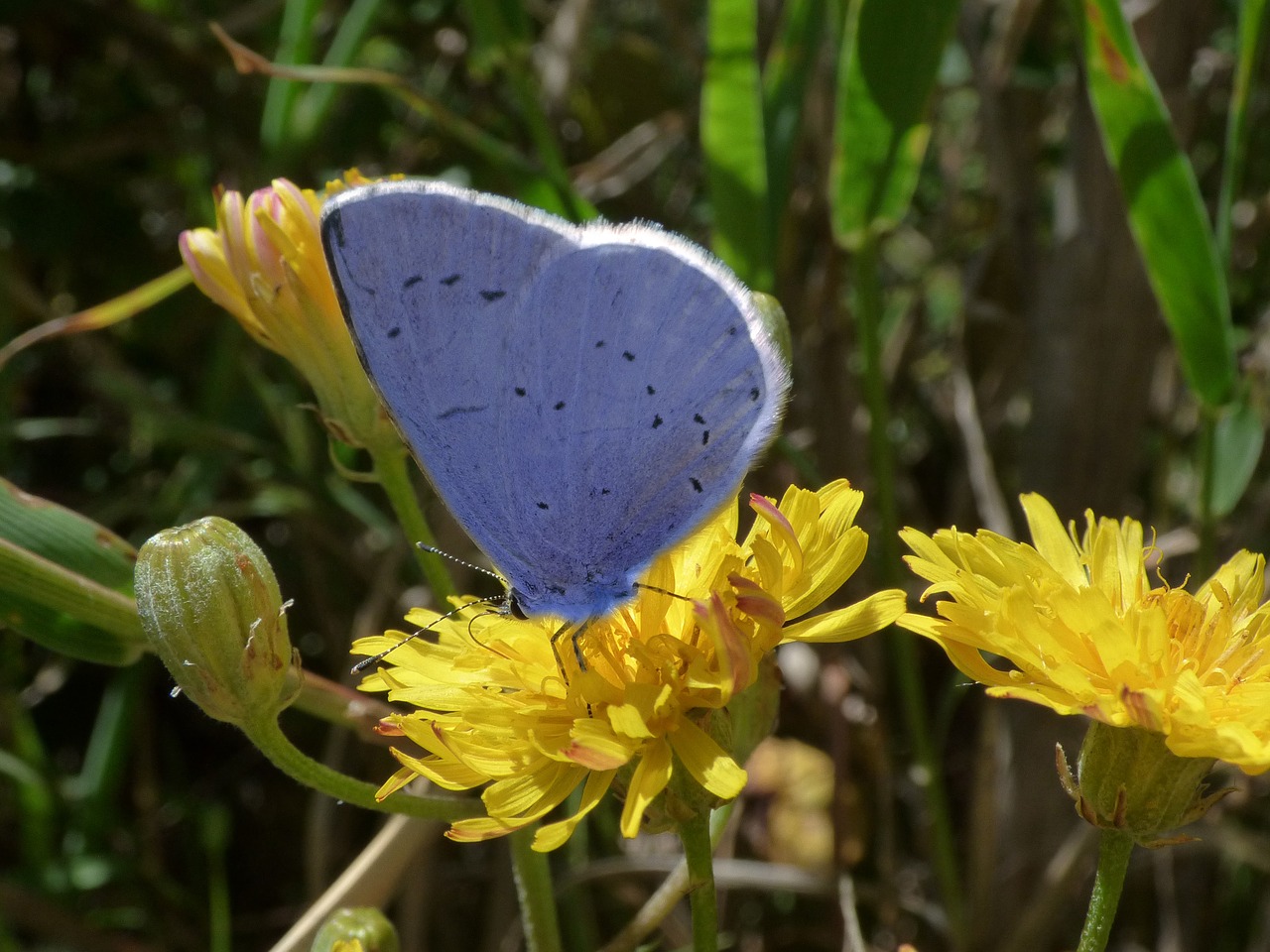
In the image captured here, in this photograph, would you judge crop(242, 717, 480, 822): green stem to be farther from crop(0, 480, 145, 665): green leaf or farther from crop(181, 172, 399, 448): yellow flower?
crop(181, 172, 399, 448): yellow flower

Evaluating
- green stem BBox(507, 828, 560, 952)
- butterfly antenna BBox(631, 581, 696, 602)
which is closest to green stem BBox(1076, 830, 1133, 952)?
butterfly antenna BBox(631, 581, 696, 602)

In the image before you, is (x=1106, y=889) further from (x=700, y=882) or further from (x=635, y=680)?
(x=635, y=680)

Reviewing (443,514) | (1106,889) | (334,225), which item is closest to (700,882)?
(1106,889)

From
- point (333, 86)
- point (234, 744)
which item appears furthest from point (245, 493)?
point (333, 86)

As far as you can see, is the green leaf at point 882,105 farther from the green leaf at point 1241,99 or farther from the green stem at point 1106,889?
the green stem at point 1106,889

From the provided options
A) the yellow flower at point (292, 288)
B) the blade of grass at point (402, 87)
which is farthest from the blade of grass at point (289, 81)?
the yellow flower at point (292, 288)
